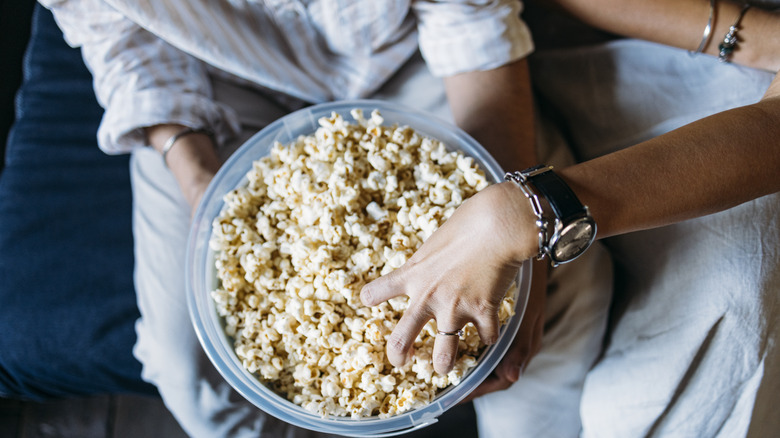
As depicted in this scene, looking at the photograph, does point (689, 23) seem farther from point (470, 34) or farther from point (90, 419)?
point (90, 419)

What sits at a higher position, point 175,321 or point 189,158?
point 189,158

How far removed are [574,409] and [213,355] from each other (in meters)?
0.54

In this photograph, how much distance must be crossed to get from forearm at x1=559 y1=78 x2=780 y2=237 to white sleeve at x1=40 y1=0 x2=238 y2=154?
55 cm

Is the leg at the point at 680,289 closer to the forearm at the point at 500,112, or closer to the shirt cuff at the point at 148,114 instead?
the forearm at the point at 500,112

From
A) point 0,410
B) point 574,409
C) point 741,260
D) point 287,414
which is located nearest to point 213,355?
point 287,414

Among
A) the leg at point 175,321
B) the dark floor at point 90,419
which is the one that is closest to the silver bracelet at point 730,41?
the leg at point 175,321

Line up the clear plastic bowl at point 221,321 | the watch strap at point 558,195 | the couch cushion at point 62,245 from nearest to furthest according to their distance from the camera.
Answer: the watch strap at point 558,195 → the clear plastic bowl at point 221,321 → the couch cushion at point 62,245

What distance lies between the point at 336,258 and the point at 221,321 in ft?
0.54

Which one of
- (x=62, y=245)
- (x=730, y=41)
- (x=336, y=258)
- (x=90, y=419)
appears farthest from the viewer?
(x=90, y=419)

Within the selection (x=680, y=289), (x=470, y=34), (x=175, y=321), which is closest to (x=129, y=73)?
(x=175, y=321)

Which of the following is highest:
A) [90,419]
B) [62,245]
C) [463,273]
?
[463,273]

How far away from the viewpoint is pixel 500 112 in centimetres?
73

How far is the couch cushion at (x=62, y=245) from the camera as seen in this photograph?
3.01ft

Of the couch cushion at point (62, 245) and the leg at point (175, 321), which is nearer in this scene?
the leg at point (175, 321)
